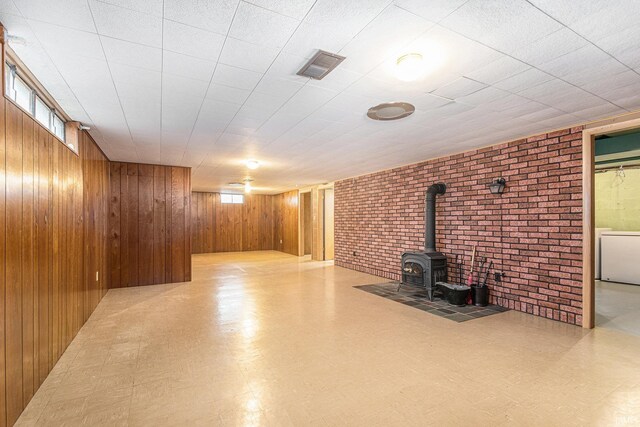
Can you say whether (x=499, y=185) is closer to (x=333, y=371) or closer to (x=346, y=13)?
(x=333, y=371)

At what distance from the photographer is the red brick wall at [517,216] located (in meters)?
3.65

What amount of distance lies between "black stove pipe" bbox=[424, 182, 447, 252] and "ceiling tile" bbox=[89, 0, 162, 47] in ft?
14.5

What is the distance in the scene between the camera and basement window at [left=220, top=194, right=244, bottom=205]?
12.5m

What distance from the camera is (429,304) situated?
14.8 feet

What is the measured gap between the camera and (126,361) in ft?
8.96

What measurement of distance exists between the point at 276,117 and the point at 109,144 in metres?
2.95

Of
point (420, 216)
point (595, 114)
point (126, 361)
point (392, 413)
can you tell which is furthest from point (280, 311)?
point (595, 114)

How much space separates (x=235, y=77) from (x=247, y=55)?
0.36 metres

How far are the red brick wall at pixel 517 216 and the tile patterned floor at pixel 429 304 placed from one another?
453 millimetres

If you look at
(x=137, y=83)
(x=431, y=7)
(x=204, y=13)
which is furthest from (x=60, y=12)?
(x=431, y=7)

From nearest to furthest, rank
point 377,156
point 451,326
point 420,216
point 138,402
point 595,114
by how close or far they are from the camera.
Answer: point 138,402, point 595,114, point 451,326, point 377,156, point 420,216

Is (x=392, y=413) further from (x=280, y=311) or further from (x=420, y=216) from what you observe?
(x=420, y=216)

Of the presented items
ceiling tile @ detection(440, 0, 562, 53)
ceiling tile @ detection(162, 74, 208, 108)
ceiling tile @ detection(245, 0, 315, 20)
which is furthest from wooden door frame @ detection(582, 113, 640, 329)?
ceiling tile @ detection(162, 74, 208, 108)

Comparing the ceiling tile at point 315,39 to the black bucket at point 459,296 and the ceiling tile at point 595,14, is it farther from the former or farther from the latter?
the black bucket at point 459,296
